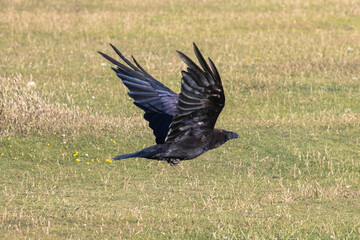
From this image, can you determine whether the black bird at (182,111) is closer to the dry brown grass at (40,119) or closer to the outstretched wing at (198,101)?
the outstretched wing at (198,101)

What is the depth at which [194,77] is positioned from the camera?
24.1 ft

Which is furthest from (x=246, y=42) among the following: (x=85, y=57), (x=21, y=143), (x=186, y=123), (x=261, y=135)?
(x=186, y=123)

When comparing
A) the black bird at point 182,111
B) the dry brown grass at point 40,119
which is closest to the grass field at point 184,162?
the dry brown grass at point 40,119

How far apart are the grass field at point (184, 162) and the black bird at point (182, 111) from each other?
784mm

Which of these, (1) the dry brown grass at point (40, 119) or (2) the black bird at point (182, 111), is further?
(1) the dry brown grass at point (40, 119)

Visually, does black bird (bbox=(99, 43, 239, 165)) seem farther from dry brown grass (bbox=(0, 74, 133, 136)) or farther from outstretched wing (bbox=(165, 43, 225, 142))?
dry brown grass (bbox=(0, 74, 133, 136))

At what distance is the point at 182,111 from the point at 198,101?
293 millimetres

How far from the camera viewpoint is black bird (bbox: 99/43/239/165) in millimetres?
7410

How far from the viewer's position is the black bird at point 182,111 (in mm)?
7410

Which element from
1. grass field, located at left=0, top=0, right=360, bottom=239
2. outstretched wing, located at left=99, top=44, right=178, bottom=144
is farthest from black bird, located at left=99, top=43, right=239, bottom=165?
grass field, located at left=0, top=0, right=360, bottom=239

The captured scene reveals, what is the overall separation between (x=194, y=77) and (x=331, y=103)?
8.80 meters

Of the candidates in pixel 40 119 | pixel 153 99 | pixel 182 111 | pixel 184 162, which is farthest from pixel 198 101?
pixel 40 119

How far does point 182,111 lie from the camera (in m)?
7.82

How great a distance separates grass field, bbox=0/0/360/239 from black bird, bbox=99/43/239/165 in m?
0.78
